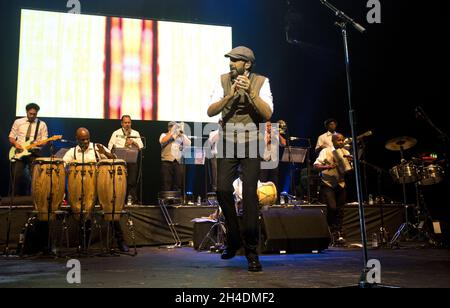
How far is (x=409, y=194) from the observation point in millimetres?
10711

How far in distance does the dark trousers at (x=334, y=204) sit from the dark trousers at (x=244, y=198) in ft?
13.1

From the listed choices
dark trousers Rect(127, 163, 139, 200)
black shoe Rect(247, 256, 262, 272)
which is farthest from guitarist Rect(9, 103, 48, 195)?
black shoe Rect(247, 256, 262, 272)

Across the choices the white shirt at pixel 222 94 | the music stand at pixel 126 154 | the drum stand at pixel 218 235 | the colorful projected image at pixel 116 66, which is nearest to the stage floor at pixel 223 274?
the drum stand at pixel 218 235

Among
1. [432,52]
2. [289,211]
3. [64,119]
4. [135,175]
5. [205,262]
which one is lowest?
[205,262]

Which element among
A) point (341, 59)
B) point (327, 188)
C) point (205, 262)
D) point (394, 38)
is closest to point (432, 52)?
point (394, 38)

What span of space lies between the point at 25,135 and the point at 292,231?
517 cm

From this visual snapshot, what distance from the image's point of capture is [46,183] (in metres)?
6.03

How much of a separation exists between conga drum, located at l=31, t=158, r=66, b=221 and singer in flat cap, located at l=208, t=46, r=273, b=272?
2.89 m

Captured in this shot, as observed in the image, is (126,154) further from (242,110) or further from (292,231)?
(242,110)

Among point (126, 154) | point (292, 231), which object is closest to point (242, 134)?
point (292, 231)

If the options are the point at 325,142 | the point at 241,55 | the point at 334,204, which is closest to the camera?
the point at 241,55

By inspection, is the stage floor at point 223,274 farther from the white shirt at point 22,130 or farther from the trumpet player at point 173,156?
the trumpet player at point 173,156

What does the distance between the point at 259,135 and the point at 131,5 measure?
7.35 m

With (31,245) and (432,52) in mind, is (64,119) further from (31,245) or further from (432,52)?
(432,52)
